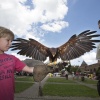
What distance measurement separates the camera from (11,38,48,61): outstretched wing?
971 centimetres

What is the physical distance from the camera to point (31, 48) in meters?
9.92

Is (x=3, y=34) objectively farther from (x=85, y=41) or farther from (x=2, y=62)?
(x=85, y=41)

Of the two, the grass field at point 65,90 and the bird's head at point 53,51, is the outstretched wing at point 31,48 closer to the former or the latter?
the bird's head at point 53,51

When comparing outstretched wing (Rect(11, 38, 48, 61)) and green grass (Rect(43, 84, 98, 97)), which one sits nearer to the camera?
outstretched wing (Rect(11, 38, 48, 61))

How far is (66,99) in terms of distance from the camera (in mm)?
14102

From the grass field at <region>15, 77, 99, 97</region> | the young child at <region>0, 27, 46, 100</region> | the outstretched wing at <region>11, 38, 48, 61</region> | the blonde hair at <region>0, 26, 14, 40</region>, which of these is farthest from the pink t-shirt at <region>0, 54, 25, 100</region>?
the grass field at <region>15, 77, 99, 97</region>

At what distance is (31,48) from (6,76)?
699cm

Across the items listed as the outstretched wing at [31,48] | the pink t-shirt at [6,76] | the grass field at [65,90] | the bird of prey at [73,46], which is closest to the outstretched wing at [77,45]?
the bird of prey at [73,46]

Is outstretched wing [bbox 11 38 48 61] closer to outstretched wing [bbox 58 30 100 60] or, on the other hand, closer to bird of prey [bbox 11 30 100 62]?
bird of prey [bbox 11 30 100 62]

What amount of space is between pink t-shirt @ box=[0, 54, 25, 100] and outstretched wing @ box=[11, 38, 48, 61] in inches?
259

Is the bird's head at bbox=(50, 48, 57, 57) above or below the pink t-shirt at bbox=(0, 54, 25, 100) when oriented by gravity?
above

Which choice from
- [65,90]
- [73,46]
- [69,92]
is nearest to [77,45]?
[73,46]

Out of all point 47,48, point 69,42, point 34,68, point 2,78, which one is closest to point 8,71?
point 2,78

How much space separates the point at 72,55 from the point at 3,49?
6209mm
